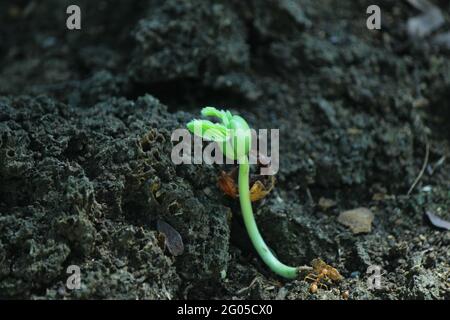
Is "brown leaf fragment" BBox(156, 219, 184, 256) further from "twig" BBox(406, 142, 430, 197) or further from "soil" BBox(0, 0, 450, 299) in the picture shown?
"twig" BBox(406, 142, 430, 197)

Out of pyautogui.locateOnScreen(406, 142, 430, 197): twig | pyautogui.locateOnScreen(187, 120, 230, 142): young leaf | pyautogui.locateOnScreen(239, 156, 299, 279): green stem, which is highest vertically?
pyautogui.locateOnScreen(187, 120, 230, 142): young leaf

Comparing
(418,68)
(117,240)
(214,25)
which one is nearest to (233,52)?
(214,25)

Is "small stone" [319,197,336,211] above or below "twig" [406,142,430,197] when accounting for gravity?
below

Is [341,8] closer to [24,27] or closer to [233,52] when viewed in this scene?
[233,52]

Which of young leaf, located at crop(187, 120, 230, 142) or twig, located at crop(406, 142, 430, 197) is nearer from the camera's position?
young leaf, located at crop(187, 120, 230, 142)

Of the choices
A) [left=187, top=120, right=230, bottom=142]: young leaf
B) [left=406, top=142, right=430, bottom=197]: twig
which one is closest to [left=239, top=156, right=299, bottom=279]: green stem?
[left=187, top=120, right=230, bottom=142]: young leaf
